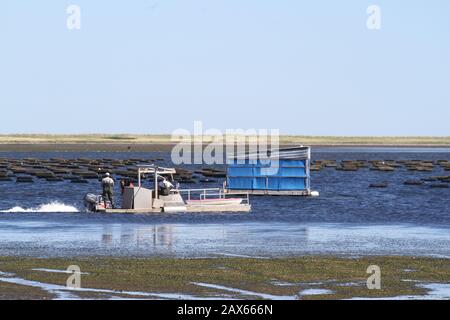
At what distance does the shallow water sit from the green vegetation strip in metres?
2.80

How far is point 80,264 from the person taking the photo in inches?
1391

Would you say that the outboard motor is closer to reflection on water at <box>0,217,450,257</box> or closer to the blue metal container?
Result: reflection on water at <box>0,217,450,257</box>

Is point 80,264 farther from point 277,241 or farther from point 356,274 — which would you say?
point 277,241

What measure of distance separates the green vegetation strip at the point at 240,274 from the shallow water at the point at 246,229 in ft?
9.17

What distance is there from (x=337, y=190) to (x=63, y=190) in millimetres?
25192

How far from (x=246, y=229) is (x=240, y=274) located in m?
19.1

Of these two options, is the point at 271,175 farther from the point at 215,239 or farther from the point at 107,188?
the point at 215,239

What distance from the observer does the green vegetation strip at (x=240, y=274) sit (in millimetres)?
29547

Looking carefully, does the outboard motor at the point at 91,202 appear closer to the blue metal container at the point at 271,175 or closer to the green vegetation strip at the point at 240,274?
the blue metal container at the point at 271,175

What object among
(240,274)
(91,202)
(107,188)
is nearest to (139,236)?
(107,188)

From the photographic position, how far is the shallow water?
1634 inches

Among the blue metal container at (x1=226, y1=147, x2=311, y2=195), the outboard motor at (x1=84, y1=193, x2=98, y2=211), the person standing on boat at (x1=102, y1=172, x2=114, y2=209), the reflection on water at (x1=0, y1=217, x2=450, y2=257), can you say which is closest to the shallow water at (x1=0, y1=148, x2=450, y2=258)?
the reflection on water at (x1=0, y1=217, x2=450, y2=257)

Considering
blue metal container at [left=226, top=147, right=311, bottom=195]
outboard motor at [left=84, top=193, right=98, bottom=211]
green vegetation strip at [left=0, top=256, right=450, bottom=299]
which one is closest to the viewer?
green vegetation strip at [left=0, top=256, right=450, bottom=299]

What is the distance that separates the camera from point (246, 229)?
52219 mm
